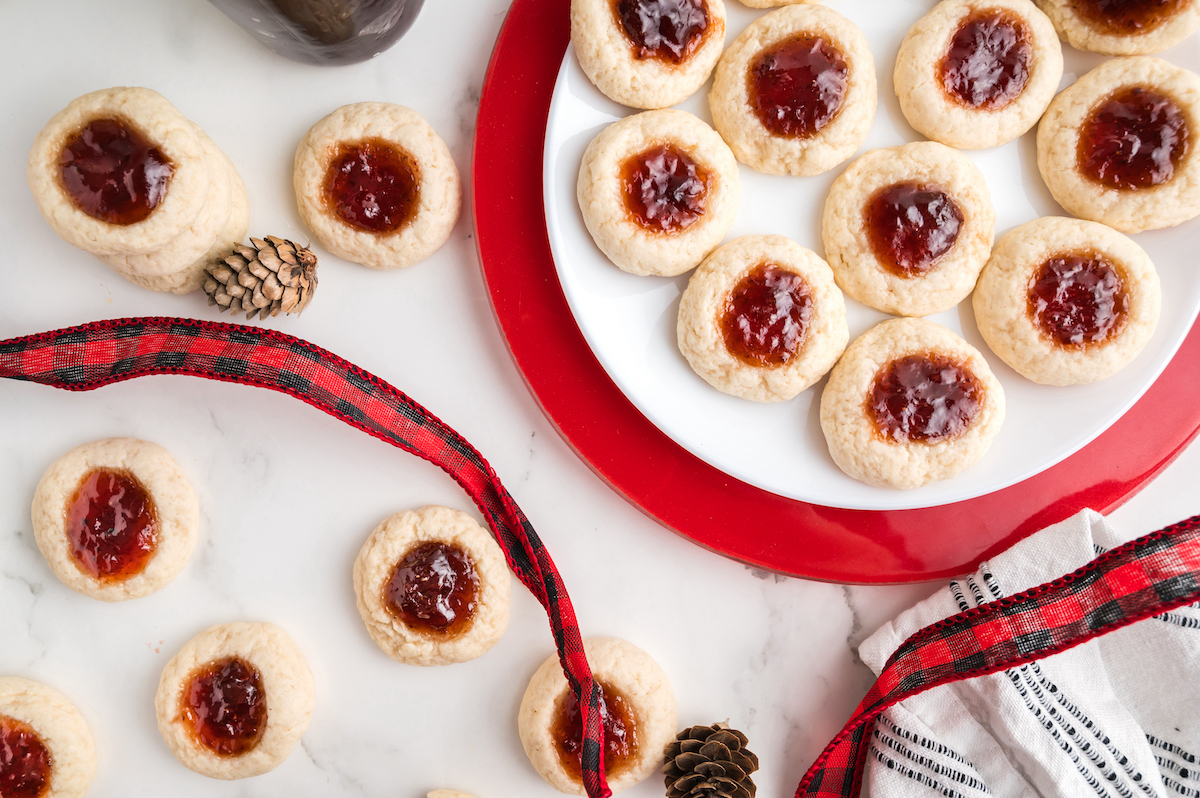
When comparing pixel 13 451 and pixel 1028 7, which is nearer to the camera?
pixel 1028 7

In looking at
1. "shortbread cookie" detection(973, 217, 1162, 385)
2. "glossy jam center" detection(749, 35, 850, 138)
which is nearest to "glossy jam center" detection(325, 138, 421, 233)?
"glossy jam center" detection(749, 35, 850, 138)

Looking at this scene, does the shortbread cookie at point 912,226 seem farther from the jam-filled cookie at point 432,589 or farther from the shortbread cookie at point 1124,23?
the jam-filled cookie at point 432,589

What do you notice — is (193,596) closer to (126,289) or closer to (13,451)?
(13,451)

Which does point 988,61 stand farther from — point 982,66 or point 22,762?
point 22,762

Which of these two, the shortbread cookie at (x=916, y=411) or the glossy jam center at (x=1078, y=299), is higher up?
the glossy jam center at (x=1078, y=299)

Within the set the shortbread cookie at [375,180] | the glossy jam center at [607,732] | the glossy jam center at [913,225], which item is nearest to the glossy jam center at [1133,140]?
the glossy jam center at [913,225]

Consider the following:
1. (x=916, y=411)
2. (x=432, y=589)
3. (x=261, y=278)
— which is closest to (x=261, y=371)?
(x=261, y=278)

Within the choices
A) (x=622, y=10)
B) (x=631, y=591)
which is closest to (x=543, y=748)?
(x=631, y=591)

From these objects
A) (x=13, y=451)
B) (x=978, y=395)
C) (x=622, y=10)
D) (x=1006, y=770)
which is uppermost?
(x=622, y=10)
